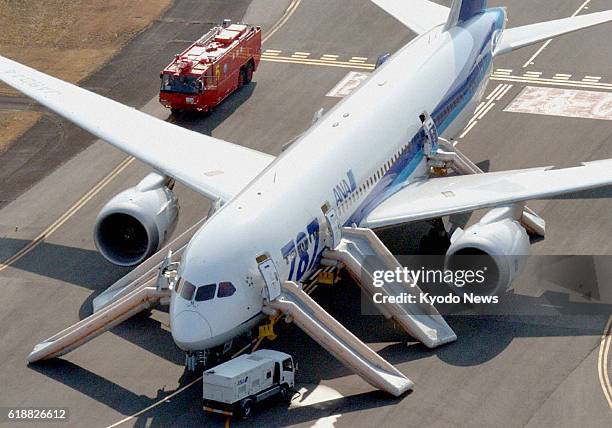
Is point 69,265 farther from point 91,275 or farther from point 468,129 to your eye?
point 468,129

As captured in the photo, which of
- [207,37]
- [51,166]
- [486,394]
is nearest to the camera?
[486,394]

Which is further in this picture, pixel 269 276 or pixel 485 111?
pixel 485 111

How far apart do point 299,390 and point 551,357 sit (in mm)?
9700

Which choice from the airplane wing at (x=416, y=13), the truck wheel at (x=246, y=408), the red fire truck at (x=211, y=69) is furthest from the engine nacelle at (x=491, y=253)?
the red fire truck at (x=211, y=69)

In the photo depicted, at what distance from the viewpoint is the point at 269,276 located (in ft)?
156

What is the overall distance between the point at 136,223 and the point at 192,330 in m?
11.3

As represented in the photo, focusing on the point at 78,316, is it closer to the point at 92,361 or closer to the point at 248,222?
the point at 92,361

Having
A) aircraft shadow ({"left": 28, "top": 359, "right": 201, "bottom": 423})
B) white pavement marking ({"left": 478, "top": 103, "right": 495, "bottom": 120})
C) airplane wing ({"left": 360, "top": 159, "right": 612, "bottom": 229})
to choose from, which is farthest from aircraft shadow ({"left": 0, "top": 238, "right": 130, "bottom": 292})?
white pavement marking ({"left": 478, "top": 103, "right": 495, "bottom": 120})

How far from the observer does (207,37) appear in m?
77.9

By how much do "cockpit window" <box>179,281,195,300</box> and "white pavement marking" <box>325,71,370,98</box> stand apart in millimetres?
30097

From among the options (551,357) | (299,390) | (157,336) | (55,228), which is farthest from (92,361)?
(551,357)

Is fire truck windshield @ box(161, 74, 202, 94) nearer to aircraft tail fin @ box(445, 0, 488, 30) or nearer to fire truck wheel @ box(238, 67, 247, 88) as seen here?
fire truck wheel @ box(238, 67, 247, 88)

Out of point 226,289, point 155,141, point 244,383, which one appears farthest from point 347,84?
point 244,383

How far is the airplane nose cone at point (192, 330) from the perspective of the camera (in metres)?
46.5
